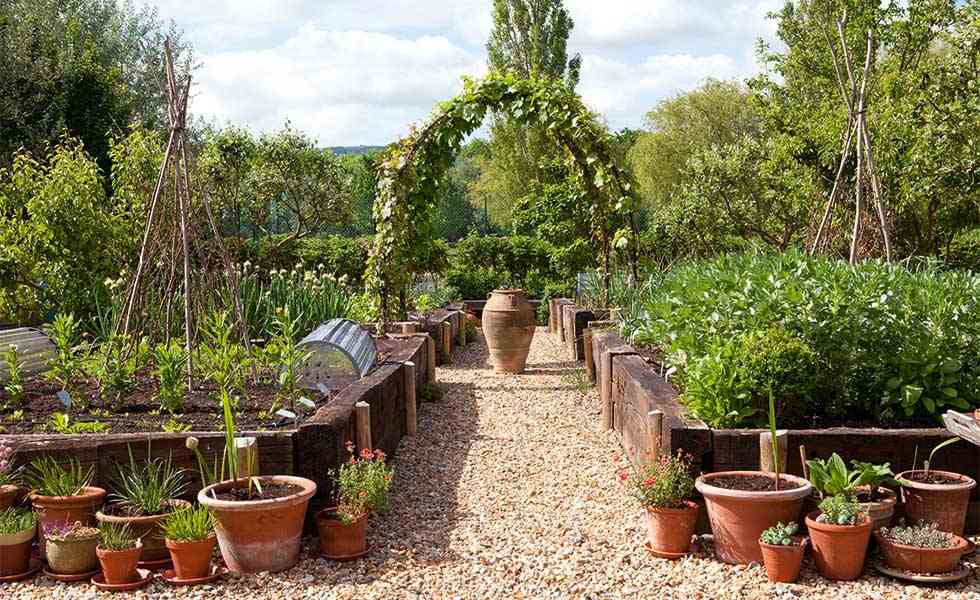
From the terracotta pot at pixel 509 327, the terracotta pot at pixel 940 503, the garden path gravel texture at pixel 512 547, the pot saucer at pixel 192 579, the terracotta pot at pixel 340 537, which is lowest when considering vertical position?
the garden path gravel texture at pixel 512 547

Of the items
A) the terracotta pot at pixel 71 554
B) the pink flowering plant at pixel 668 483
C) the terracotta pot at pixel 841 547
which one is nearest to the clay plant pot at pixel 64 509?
the terracotta pot at pixel 71 554

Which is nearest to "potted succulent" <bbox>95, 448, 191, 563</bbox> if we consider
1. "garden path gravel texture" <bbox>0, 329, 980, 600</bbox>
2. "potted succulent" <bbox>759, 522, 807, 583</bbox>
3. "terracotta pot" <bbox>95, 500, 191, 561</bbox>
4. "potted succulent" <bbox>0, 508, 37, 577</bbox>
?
"terracotta pot" <bbox>95, 500, 191, 561</bbox>

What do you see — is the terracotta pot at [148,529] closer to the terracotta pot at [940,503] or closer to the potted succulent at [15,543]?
the potted succulent at [15,543]

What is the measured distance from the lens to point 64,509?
4496 mm

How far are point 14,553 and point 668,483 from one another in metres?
3.03

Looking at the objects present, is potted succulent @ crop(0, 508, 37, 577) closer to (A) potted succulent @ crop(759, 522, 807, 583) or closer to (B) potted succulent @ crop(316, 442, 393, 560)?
(B) potted succulent @ crop(316, 442, 393, 560)

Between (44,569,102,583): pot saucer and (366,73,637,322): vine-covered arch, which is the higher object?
(366,73,637,322): vine-covered arch

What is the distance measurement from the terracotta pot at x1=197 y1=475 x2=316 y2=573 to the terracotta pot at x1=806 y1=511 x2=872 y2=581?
2.28m

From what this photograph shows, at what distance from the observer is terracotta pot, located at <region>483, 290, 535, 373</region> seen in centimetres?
1084

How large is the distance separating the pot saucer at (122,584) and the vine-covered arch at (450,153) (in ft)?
20.6

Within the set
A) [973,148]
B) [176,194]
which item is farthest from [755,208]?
[176,194]

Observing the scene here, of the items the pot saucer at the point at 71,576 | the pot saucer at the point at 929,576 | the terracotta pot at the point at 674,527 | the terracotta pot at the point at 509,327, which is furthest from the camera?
the terracotta pot at the point at 509,327

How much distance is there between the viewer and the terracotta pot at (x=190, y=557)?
4.30m

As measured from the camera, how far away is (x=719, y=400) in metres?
5.01
